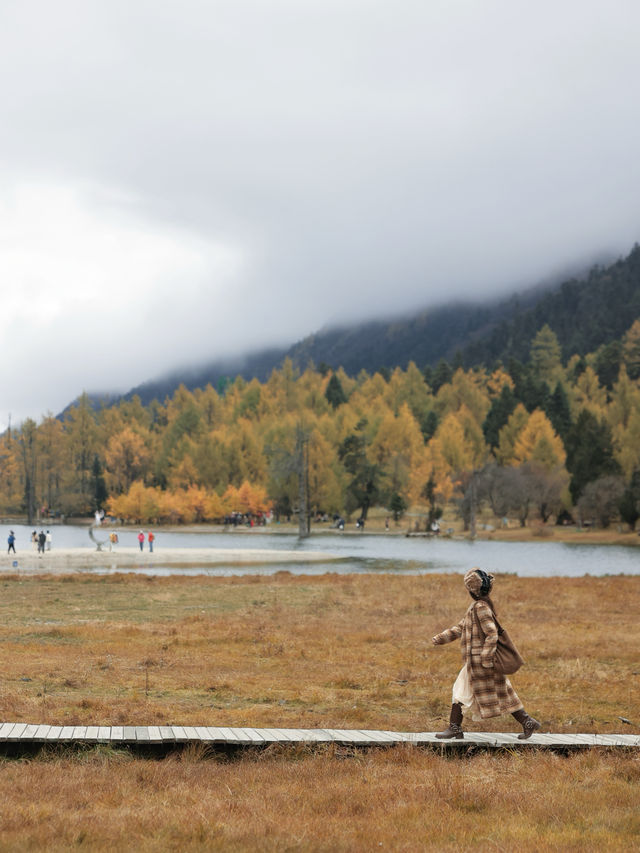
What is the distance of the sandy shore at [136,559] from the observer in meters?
55.4

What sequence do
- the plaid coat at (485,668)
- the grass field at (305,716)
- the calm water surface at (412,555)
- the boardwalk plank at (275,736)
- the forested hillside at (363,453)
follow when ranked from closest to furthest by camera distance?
1. the grass field at (305,716)
2. the boardwalk plank at (275,736)
3. the plaid coat at (485,668)
4. the calm water surface at (412,555)
5. the forested hillside at (363,453)

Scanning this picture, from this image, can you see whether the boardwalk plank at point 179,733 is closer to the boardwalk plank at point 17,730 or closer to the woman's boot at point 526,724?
the boardwalk plank at point 17,730

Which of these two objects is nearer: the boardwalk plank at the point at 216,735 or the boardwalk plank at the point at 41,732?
the boardwalk plank at the point at 41,732

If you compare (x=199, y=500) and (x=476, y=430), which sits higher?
(x=476, y=430)

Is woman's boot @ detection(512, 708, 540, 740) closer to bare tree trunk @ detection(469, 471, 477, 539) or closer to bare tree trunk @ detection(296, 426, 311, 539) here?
bare tree trunk @ detection(469, 471, 477, 539)

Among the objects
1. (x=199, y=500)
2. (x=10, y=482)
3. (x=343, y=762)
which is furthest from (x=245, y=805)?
(x=10, y=482)

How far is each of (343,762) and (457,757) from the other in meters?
1.46

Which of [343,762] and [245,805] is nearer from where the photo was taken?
[245,805]

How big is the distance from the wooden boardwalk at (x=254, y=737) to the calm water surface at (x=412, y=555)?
4148cm

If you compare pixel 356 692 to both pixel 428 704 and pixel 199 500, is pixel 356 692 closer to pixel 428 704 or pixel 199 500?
pixel 428 704

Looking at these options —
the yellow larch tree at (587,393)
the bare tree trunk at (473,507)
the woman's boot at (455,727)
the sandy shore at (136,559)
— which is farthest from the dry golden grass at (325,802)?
the yellow larch tree at (587,393)

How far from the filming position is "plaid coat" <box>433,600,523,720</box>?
35.8 ft

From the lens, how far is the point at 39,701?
1346 centimetres

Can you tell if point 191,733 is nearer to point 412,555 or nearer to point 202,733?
point 202,733
